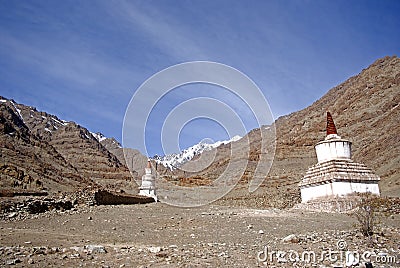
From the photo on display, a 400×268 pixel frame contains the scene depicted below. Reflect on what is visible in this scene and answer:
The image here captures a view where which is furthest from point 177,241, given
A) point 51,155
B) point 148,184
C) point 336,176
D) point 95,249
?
point 51,155

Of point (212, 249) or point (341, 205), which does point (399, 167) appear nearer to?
point (341, 205)

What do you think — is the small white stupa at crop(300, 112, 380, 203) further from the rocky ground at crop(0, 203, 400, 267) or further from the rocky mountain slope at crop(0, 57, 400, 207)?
the rocky mountain slope at crop(0, 57, 400, 207)

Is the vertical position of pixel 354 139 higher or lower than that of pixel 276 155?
higher

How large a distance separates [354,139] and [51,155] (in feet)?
197

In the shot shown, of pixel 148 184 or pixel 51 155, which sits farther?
pixel 51 155

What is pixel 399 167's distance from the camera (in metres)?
39.0

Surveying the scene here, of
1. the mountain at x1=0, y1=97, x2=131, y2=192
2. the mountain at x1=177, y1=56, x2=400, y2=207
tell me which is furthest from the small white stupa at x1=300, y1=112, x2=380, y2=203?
the mountain at x1=0, y1=97, x2=131, y2=192

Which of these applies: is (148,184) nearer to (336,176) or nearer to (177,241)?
(336,176)

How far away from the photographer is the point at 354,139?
67062mm

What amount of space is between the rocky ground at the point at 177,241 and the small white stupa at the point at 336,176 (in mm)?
4895

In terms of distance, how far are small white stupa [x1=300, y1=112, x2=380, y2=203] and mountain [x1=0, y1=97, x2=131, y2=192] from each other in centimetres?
2804

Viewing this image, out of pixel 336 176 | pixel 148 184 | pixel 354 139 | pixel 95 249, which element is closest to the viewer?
pixel 95 249

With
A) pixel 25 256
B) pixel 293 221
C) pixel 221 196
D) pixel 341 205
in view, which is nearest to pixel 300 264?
pixel 25 256

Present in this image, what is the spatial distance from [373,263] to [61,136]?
13072 centimetres
